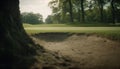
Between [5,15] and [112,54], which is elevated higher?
[5,15]

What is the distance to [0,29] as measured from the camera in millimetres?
9719

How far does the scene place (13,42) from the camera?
397 inches

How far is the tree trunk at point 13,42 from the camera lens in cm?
921

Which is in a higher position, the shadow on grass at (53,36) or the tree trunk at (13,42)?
the tree trunk at (13,42)

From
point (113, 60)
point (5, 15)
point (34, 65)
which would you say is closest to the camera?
point (34, 65)

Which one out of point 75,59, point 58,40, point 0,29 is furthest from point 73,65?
point 58,40

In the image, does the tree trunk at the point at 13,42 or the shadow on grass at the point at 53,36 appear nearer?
the tree trunk at the point at 13,42

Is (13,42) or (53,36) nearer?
(13,42)

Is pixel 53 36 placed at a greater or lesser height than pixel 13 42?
lesser

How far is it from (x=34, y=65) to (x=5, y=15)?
286 cm

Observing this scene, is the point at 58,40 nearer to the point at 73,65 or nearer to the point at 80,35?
the point at 80,35

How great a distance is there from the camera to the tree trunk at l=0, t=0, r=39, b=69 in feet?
30.2

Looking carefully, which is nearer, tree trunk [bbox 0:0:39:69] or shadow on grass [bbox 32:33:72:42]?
tree trunk [bbox 0:0:39:69]

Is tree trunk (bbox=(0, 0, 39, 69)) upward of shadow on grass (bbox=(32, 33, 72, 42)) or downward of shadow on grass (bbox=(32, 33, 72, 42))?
upward
